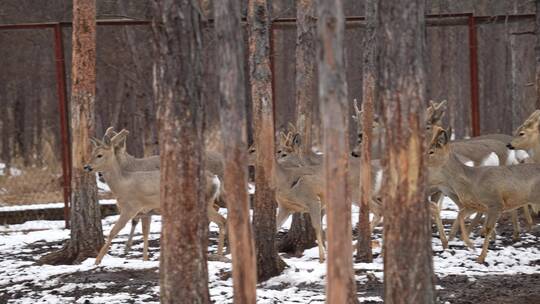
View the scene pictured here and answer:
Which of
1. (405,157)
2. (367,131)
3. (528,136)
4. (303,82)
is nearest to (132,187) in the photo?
(303,82)

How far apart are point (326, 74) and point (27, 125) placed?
20.4m

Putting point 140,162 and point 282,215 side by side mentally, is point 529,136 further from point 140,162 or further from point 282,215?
point 140,162

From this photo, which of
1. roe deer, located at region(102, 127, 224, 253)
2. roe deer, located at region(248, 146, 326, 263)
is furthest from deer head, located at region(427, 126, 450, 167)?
roe deer, located at region(102, 127, 224, 253)

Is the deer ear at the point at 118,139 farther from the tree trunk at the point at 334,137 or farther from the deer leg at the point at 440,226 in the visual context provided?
the tree trunk at the point at 334,137

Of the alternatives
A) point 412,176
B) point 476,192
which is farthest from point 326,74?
point 476,192

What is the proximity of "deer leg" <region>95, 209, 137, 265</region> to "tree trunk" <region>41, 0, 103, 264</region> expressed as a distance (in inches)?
11.9

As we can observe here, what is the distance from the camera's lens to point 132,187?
36.1 ft

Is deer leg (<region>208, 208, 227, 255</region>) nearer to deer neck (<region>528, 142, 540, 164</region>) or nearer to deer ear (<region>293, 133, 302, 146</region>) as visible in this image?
deer ear (<region>293, 133, 302, 146</region>)

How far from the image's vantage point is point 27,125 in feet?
81.5

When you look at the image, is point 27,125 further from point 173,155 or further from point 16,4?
point 173,155

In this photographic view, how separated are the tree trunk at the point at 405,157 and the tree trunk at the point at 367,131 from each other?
2.98 m

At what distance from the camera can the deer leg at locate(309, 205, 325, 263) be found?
10141 millimetres

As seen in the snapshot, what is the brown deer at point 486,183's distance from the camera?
409 inches

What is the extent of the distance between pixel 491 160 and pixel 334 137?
7.37m
